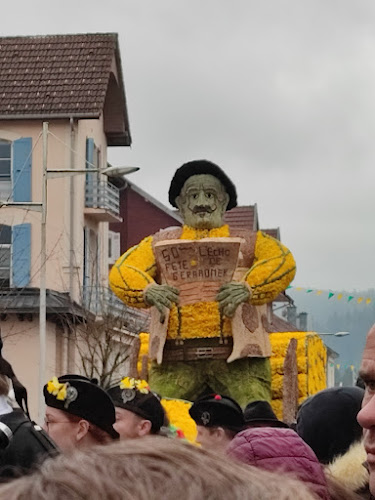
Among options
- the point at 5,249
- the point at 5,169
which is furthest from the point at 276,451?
the point at 5,169

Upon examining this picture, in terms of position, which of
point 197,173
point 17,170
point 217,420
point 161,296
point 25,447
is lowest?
point 217,420

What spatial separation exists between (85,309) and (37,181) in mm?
3211

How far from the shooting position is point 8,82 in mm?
31922

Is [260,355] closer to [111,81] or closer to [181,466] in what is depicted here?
[181,466]

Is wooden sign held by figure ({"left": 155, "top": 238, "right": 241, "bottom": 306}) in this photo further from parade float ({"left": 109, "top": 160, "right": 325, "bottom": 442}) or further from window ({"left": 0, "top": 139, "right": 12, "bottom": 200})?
window ({"left": 0, "top": 139, "right": 12, "bottom": 200})

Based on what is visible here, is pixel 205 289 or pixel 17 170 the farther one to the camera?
pixel 17 170

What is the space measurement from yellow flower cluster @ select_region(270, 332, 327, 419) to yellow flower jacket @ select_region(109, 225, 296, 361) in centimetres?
42

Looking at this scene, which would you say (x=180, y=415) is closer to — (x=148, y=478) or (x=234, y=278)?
(x=234, y=278)

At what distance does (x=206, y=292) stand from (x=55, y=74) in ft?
65.4

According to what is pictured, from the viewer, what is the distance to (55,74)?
31922mm

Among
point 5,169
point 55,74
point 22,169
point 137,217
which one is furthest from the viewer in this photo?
point 137,217

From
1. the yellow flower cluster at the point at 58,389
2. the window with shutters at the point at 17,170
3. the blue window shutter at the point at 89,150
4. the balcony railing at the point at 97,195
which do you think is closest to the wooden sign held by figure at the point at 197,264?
the yellow flower cluster at the point at 58,389

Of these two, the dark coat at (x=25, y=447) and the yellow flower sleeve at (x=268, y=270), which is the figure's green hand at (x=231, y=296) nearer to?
the yellow flower sleeve at (x=268, y=270)

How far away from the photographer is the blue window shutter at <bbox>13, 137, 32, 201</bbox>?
102 ft
